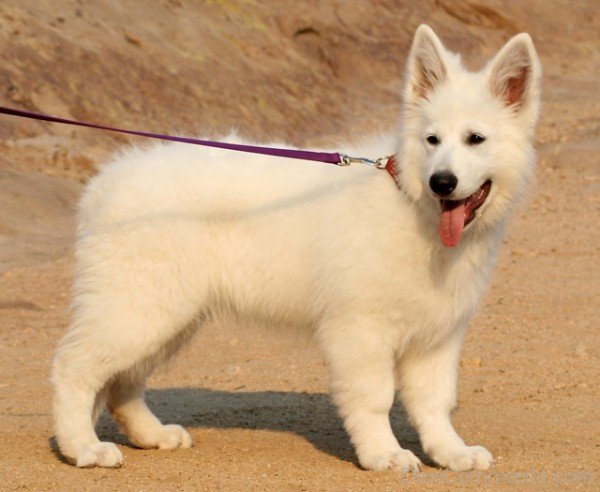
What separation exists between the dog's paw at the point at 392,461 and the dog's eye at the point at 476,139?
1.63m

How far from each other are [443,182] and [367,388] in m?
1.18

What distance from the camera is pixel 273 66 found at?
21750 millimetres

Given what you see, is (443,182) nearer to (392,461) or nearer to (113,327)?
(392,461)

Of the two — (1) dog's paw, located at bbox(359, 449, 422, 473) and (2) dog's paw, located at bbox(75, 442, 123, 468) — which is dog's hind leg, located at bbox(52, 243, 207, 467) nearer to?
(2) dog's paw, located at bbox(75, 442, 123, 468)

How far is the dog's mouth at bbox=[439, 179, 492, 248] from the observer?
5.69 meters

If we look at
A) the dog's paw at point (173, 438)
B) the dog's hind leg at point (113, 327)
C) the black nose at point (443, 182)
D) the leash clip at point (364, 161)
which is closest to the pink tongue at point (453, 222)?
the black nose at point (443, 182)

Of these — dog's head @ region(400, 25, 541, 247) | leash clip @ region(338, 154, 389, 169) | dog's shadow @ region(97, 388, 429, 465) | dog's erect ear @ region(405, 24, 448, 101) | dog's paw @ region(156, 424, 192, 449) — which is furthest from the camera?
dog's shadow @ region(97, 388, 429, 465)

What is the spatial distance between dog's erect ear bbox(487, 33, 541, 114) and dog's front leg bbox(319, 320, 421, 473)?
138cm

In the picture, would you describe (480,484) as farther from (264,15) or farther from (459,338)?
(264,15)

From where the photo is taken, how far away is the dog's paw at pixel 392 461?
578 cm

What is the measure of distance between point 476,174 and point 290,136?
532 inches

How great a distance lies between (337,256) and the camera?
5.97m

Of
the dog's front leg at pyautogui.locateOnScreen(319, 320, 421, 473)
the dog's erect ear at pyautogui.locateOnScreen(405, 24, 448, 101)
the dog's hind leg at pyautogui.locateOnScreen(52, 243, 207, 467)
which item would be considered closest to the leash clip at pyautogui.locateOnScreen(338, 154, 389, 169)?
the dog's erect ear at pyautogui.locateOnScreen(405, 24, 448, 101)

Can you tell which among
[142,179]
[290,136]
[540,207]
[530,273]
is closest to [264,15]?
[290,136]
